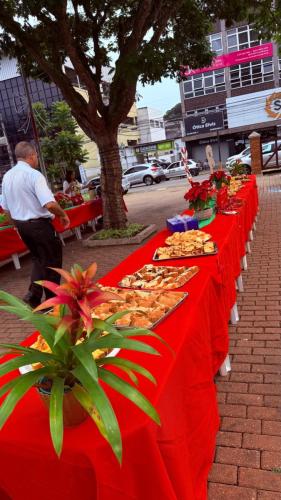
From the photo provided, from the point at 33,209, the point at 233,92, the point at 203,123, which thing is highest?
the point at 233,92

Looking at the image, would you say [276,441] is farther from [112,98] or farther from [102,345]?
[112,98]

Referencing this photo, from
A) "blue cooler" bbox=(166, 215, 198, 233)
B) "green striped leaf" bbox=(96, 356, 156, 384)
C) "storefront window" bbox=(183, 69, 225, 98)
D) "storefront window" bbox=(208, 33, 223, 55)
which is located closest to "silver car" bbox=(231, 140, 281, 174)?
"blue cooler" bbox=(166, 215, 198, 233)

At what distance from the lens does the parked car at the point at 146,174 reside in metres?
28.0

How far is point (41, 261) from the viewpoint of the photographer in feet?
14.1

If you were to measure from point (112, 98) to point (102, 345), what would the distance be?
24.9 ft

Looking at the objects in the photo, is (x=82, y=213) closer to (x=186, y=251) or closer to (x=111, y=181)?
(x=111, y=181)

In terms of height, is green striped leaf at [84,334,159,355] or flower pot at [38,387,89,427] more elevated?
green striped leaf at [84,334,159,355]

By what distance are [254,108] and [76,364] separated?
3682cm

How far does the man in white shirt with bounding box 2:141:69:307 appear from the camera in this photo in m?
3.96

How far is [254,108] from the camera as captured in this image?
33875mm

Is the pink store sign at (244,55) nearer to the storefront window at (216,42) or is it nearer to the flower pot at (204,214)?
the storefront window at (216,42)

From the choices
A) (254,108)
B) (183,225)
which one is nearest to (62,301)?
(183,225)

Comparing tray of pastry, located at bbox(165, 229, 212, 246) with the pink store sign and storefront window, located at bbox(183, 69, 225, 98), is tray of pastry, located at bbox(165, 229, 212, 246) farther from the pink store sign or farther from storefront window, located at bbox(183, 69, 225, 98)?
storefront window, located at bbox(183, 69, 225, 98)

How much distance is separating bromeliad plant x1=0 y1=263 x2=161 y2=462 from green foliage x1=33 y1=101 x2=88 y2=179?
27.6 m
